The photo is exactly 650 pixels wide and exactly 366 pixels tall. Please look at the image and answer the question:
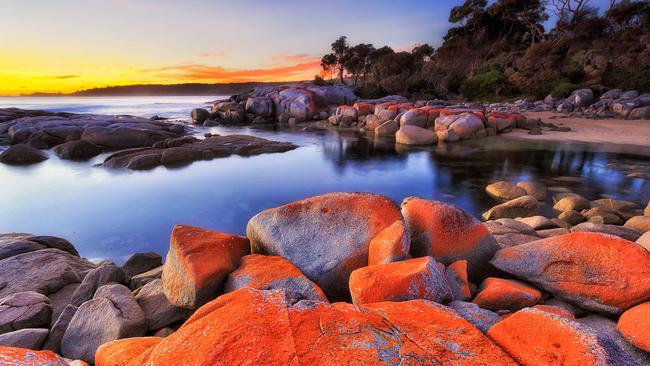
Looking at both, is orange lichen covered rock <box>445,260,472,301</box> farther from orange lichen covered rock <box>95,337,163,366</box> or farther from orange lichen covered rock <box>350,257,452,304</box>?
orange lichen covered rock <box>95,337,163,366</box>

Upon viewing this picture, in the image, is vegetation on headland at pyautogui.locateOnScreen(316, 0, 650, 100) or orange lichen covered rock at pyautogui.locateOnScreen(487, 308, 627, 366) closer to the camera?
orange lichen covered rock at pyautogui.locateOnScreen(487, 308, 627, 366)

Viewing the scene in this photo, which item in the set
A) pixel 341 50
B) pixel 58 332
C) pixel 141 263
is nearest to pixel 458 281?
pixel 58 332

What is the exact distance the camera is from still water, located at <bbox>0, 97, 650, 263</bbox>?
9.34 m

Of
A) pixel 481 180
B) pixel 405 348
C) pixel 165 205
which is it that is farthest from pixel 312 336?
pixel 481 180

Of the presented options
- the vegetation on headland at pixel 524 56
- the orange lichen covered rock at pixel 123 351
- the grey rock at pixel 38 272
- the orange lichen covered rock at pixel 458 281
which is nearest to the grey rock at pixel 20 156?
the grey rock at pixel 38 272

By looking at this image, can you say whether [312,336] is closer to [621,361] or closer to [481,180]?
[621,361]

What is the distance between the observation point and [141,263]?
20.2 feet

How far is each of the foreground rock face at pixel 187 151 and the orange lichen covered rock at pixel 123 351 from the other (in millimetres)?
13995

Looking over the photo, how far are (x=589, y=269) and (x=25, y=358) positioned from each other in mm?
4561

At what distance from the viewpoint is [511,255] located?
153 inches

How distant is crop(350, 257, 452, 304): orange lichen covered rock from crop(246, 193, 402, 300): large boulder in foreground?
971mm

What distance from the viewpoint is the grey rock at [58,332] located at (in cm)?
344

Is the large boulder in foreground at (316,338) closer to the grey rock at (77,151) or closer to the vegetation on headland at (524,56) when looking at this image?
the grey rock at (77,151)

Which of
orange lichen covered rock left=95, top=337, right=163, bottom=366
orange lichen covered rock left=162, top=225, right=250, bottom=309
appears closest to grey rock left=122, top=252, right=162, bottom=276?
orange lichen covered rock left=162, top=225, right=250, bottom=309
